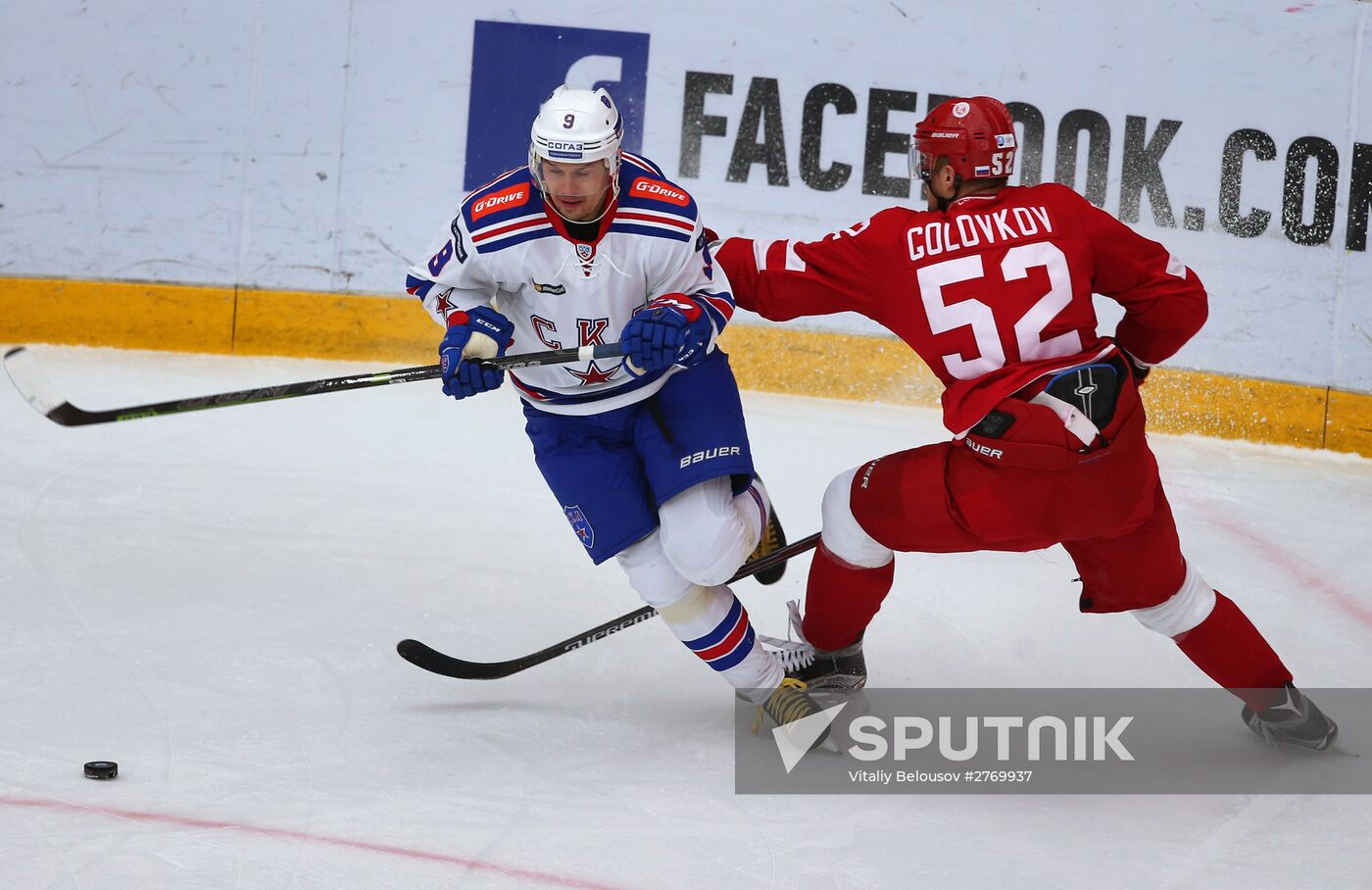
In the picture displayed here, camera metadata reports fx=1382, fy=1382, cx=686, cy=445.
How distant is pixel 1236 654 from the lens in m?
2.38

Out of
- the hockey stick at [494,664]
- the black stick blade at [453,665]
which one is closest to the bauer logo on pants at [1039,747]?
the hockey stick at [494,664]

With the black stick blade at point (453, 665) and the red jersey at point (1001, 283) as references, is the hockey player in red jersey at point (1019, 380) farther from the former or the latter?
the black stick blade at point (453, 665)

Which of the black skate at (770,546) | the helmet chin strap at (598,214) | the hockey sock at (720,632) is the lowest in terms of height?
the hockey sock at (720,632)

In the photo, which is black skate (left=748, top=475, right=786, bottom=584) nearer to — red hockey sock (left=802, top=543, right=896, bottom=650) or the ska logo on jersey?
red hockey sock (left=802, top=543, right=896, bottom=650)

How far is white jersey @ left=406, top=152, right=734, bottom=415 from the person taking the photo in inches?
90.5

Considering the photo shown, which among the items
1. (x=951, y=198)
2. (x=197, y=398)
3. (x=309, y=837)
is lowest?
(x=309, y=837)

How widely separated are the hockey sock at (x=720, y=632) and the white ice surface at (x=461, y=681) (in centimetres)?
13

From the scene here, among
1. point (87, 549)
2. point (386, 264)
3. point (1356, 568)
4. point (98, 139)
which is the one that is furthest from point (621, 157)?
point (98, 139)

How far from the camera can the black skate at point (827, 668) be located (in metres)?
2.56

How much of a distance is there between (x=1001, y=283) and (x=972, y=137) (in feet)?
0.84

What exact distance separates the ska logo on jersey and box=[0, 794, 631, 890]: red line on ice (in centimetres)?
63

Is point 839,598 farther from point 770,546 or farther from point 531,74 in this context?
point 531,74

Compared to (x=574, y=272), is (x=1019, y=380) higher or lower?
lower

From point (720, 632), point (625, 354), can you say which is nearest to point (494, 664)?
point (720, 632)
